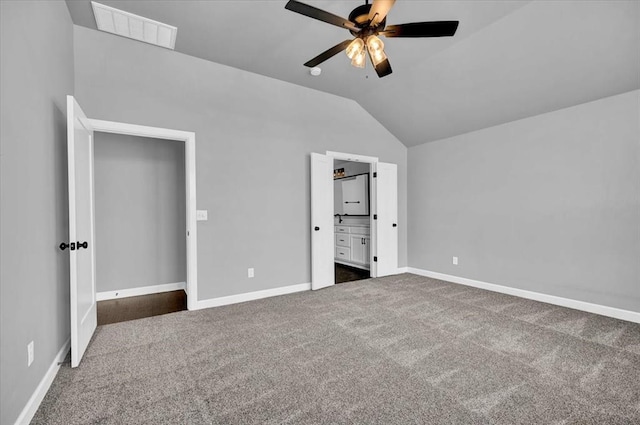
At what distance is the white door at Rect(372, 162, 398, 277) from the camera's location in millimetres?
5270

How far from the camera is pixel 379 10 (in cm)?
194

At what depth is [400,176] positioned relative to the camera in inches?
226

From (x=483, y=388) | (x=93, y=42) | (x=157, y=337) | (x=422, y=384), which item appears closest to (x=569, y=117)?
(x=483, y=388)

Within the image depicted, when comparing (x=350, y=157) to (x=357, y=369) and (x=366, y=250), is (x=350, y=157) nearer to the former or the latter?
(x=366, y=250)

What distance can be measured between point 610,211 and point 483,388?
2825 mm

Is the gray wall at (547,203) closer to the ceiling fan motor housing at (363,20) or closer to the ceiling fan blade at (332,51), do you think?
the ceiling fan motor housing at (363,20)

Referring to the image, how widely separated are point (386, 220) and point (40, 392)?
4.73 m

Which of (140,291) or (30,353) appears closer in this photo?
(30,353)

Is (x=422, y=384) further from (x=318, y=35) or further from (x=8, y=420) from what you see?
(x=318, y=35)

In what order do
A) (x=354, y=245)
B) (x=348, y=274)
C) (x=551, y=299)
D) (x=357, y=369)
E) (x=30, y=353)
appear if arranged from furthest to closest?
(x=354, y=245) → (x=348, y=274) → (x=551, y=299) → (x=357, y=369) → (x=30, y=353)

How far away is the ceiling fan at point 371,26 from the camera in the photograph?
6.24ft

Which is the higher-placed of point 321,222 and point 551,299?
point 321,222

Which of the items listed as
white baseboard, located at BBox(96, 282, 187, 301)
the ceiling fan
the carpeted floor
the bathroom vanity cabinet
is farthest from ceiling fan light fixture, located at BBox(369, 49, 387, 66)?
white baseboard, located at BBox(96, 282, 187, 301)

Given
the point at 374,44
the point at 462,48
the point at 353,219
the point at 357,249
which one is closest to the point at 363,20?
the point at 374,44
